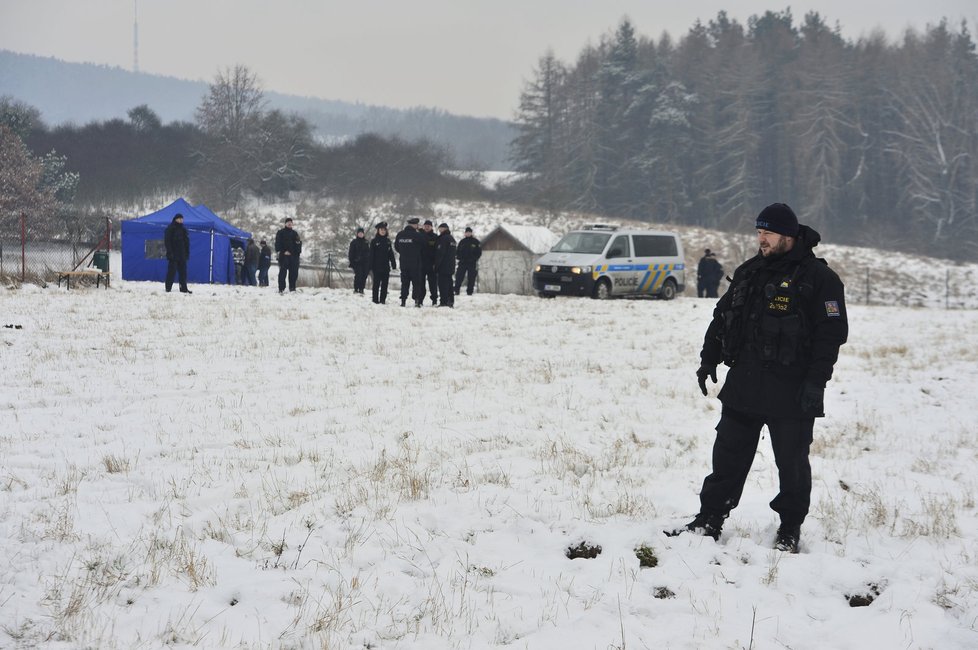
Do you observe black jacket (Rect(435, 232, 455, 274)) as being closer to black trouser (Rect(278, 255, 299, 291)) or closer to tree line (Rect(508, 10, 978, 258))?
A: black trouser (Rect(278, 255, 299, 291))

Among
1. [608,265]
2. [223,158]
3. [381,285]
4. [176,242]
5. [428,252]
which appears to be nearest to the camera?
[428,252]

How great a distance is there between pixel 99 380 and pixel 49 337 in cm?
358

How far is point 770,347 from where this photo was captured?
439cm

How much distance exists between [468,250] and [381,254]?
17.0ft

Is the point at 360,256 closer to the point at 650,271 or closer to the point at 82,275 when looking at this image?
the point at 82,275

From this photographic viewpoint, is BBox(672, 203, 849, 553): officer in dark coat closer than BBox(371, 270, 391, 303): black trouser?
Yes

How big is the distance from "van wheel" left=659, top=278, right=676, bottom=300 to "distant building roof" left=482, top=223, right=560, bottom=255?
12465 mm

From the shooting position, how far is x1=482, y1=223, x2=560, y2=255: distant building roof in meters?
37.8

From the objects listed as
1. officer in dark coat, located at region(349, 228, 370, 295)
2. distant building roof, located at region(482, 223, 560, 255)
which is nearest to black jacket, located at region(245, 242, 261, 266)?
officer in dark coat, located at region(349, 228, 370, 295)

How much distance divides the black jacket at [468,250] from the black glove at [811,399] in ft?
61.0

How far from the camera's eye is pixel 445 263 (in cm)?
1770

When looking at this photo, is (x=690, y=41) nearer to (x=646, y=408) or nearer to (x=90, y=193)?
(x=90, y=193)

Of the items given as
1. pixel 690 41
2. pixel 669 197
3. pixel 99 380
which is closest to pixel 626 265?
pixel 99 380

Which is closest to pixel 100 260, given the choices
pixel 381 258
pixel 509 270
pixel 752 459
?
pixel 381 258
